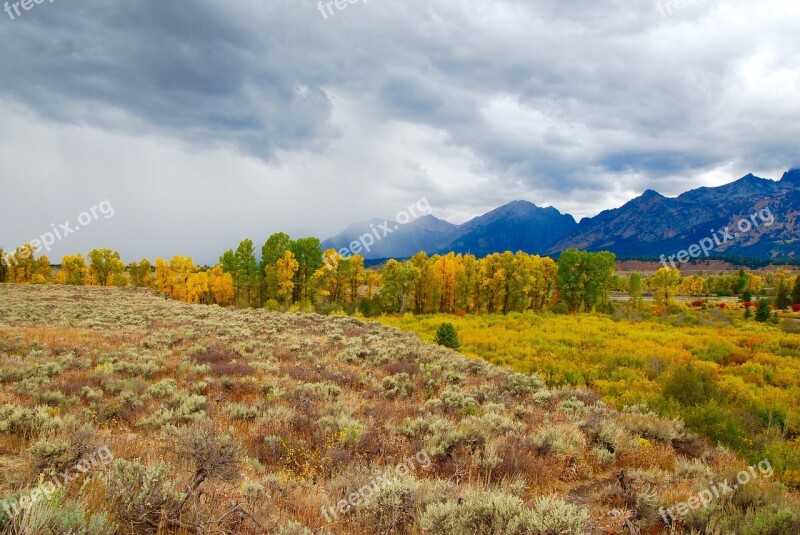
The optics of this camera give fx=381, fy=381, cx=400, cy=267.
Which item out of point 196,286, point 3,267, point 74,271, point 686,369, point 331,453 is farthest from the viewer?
point 74,271

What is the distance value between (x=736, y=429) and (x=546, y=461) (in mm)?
6517

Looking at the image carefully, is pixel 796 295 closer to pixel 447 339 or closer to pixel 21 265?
pixel 447 339

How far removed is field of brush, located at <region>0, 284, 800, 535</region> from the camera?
4109mm

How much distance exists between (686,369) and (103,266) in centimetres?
9928

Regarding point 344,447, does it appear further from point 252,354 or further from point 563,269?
point 563,269

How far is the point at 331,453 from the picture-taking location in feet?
20.9

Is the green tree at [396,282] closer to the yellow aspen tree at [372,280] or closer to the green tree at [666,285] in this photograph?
the yellow aspen tree at [372,280]

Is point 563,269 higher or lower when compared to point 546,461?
higher

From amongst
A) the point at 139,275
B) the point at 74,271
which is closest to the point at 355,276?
the point at 139,275

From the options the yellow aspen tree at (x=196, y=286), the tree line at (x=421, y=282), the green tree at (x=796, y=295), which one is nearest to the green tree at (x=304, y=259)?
the tree line at (x=421, y=282)

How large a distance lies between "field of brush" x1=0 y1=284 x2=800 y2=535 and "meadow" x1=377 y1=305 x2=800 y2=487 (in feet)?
3.78

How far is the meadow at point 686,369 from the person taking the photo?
33.6ft

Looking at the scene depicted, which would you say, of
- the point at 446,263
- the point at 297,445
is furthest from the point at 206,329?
the point at 446,263

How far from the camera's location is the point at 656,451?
776 cm
